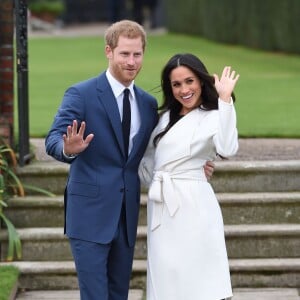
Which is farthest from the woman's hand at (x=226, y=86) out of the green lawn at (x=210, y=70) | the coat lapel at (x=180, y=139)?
the green lawn at (x=210, y=70)

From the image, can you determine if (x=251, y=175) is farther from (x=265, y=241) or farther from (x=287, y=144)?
(x=287, y=144)

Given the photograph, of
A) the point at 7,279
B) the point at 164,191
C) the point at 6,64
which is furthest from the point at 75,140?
the point at 6,64

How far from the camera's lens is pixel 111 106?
4.88 meters

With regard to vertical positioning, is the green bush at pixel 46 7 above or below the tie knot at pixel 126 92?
below

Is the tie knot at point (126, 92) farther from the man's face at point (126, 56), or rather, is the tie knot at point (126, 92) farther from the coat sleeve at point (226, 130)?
the coat sleeve at point (226, 130)

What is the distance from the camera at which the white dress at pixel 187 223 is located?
15.7 ft

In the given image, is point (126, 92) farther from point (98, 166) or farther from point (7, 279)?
point (7, 279)

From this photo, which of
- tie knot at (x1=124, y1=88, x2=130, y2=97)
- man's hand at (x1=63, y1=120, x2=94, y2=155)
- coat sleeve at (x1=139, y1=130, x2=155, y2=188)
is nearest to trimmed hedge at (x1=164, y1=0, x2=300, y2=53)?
coat sleeve at (x1=139, y1=130, x2=155, y2=188)

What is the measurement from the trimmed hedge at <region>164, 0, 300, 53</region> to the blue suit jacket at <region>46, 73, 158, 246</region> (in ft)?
47.0

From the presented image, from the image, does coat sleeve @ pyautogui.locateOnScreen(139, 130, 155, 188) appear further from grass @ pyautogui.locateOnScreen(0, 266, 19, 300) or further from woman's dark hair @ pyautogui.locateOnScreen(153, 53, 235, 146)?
grass @ pyautogui.locateOnScreen(0, 266, 19, 300)

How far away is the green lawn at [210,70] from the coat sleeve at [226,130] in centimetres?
102

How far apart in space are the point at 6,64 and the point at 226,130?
2979 mm

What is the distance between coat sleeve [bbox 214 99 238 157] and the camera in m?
4.69

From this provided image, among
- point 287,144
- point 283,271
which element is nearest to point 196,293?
point 283,271
